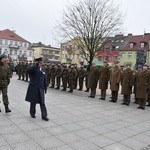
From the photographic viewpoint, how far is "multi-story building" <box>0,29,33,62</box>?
80938 mm

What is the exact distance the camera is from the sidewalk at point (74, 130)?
5.66 metres

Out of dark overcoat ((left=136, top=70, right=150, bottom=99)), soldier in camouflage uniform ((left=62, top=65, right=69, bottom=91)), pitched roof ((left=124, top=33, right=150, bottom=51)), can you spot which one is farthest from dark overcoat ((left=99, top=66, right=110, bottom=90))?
pitched roof ((left=124, top=33, right=150, bottom=51))

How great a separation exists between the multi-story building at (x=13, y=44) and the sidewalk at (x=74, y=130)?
237 ft

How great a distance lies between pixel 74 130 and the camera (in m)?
6.82

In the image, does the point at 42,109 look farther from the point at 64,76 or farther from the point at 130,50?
the point at 130,50

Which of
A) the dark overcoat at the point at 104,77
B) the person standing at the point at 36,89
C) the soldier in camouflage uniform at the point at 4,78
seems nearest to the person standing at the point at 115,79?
the dark overcoat at the point at 104,77

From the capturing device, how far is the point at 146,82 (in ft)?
37.1

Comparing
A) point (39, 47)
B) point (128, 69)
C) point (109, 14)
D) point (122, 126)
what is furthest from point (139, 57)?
point (39, 47)

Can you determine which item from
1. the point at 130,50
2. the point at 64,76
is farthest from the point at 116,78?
the point at 130,50

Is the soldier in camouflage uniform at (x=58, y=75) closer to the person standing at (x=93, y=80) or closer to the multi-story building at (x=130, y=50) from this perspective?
the person standing at (x=93, y=80)

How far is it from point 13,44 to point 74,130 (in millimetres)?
79368

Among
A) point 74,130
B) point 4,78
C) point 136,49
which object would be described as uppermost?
point 136,49

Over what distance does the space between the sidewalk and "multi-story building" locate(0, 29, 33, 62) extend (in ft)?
237

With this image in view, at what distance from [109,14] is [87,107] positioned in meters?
18.9
